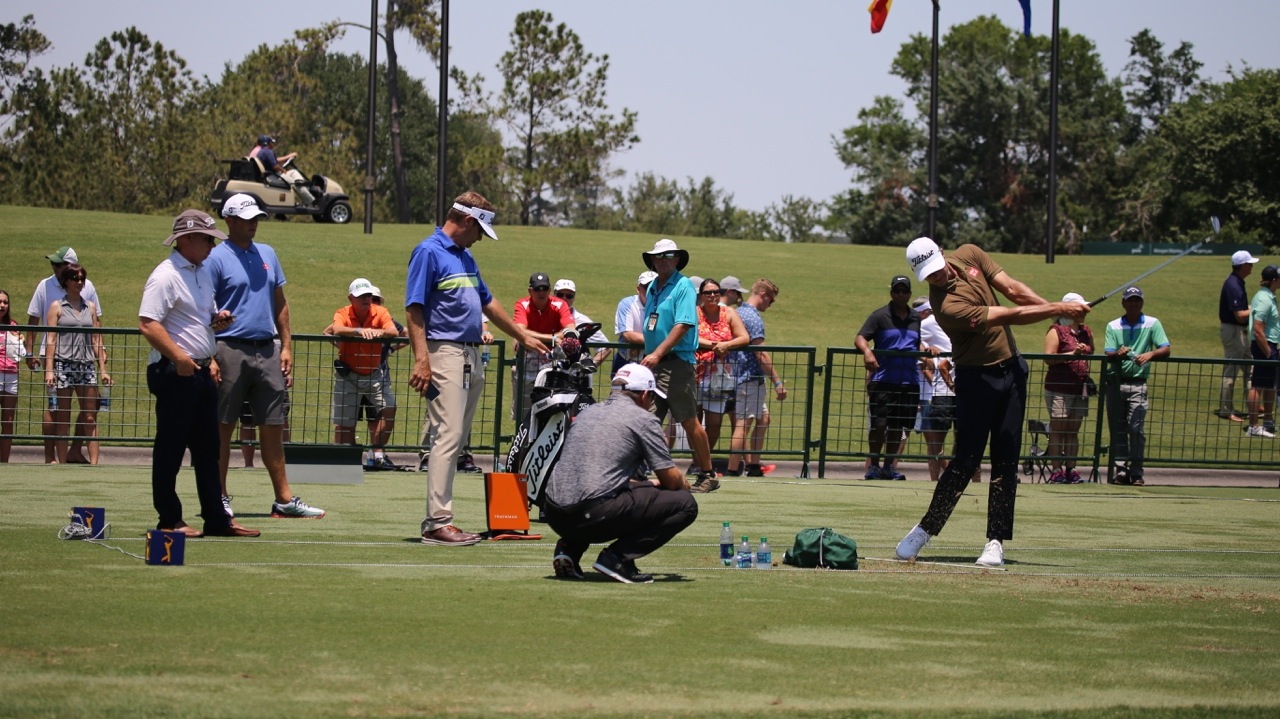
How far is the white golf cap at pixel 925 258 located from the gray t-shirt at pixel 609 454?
1.98 meters

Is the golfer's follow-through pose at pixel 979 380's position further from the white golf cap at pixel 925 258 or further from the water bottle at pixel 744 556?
the water bottle at pixel 744 556

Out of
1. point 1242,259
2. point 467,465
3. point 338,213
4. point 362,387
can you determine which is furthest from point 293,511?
point 338,213

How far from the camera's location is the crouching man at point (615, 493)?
764 cm

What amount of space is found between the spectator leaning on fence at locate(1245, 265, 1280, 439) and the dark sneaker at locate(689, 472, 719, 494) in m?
7.22

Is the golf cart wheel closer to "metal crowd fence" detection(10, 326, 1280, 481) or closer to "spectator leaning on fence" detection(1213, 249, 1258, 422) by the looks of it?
"metal crowd fence" detection(10, 326, 1280, 481)

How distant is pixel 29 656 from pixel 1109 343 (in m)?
13.8

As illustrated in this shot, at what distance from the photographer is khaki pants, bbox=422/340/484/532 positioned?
902 cm

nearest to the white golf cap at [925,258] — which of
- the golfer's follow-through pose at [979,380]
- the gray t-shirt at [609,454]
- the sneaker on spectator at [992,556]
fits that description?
the golfer's follow-through pose at [979,380]

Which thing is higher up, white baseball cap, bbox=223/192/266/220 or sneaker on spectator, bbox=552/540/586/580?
white baseball cap, bbox=223/192/266/220

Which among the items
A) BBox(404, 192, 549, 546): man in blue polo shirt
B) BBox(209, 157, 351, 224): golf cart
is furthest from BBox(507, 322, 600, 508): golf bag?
BBox(209, 157, 351, 224): golf cart

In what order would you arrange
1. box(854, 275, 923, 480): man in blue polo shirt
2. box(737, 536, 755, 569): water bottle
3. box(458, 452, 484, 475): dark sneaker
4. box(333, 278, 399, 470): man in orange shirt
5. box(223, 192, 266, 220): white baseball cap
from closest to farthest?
1. box(737, 536, 755, 569): water bottle
2. box(223, 192, 266, 220): white baseball cap
3. box(333, 278, 399, 470): man in orange shirt
4. box(458, 452, 484, 475): dark sneaker
5. box(854, 275, 923, 480): man in blue polo shirt

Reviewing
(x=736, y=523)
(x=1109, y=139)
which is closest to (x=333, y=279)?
(x=736, y=523)

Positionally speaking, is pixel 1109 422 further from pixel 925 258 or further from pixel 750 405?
pixel 925 258

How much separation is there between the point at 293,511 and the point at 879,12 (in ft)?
81.9
